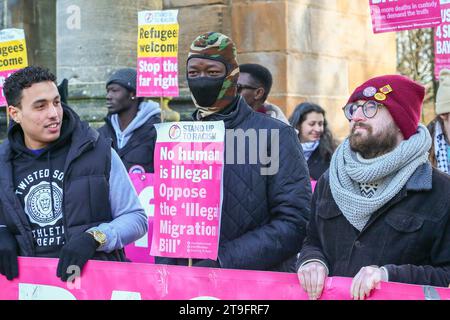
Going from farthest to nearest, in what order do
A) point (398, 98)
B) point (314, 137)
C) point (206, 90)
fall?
1. point (314, 137)
2. point (206, 90)
3. point (398, 98)

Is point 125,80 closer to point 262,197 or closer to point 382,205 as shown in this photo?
point 262,197

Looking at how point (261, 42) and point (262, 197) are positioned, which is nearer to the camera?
point (262, 197)

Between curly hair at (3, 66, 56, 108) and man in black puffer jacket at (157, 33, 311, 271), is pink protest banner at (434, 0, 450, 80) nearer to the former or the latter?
man in black puffer jacket at (157, 33, 311, 271)

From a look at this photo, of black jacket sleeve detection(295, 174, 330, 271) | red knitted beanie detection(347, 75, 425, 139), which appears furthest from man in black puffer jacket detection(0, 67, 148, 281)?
red knitted beanie detection(347, 75, 425, 139)

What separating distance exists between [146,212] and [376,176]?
301cm

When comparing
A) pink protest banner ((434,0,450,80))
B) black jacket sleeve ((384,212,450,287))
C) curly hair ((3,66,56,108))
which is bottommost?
black jacket sleeve ((384,212,450,287))

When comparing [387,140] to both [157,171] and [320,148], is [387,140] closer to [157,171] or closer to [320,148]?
[157,171]

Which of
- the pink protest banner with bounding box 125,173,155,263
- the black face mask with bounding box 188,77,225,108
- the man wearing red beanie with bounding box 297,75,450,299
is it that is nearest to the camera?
the man wearing red beanie with bounding box 297,75,450,299

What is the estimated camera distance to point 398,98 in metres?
4.00

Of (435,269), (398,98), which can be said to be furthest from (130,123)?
(435,269)

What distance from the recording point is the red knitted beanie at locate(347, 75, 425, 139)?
3.97 m

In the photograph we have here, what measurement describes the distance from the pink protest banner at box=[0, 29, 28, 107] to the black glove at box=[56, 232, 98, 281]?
4322 mm

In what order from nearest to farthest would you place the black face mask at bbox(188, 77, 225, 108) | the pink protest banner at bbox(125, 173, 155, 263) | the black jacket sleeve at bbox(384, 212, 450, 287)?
the black jacket sleeve at bbox(384, 212, 450, 287)
the black face mask at bbox(188, 77, 225, 108)
the pink protest banner at bbox(125, 173, 155, 263)

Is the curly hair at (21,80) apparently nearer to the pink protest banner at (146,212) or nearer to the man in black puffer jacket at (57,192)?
the man in black puffer jacket at (57,192)
